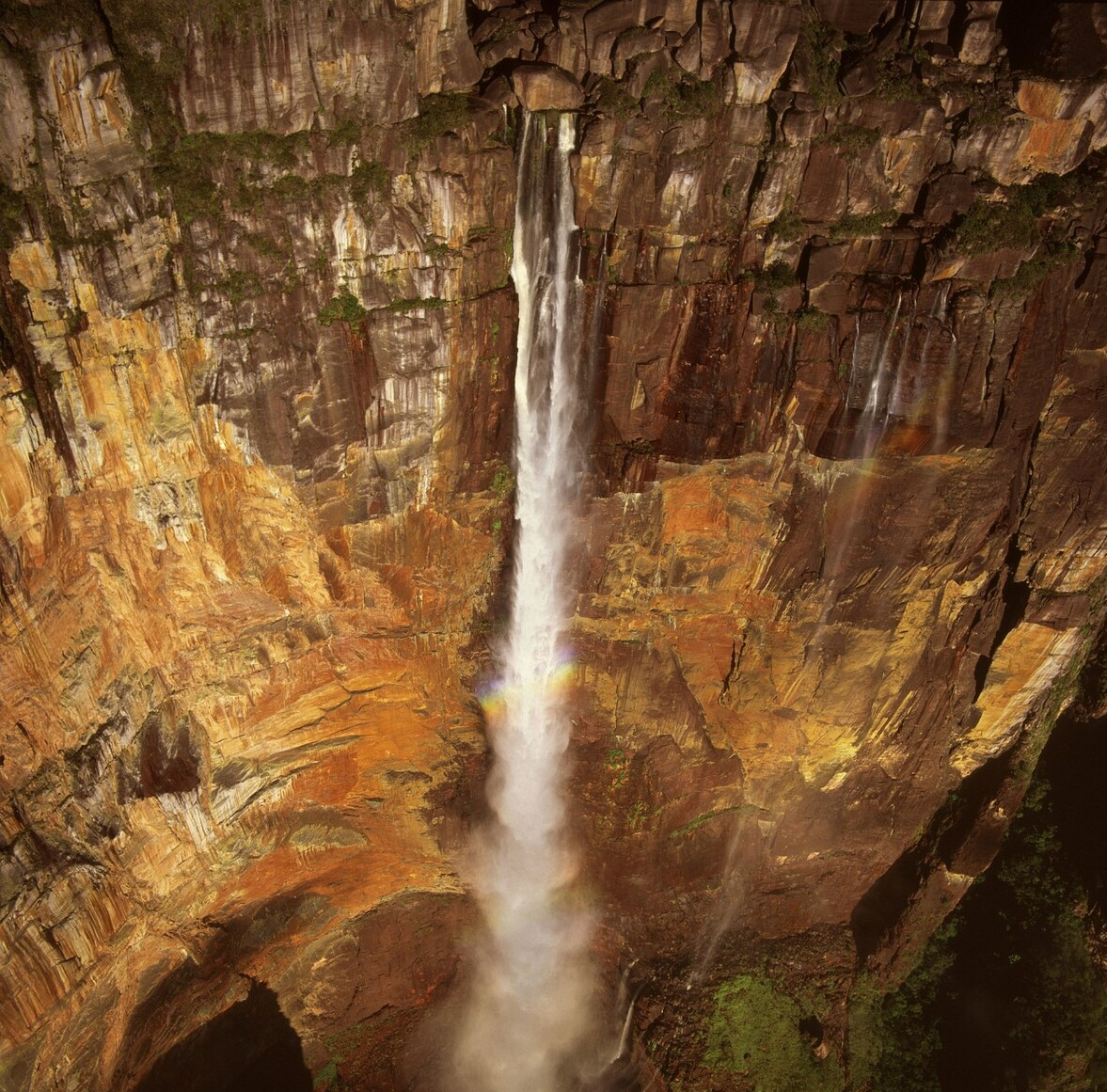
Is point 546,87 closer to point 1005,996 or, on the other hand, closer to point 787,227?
point 787,227

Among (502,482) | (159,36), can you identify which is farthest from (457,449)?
(159,36)

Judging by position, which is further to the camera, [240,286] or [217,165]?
[240,286]

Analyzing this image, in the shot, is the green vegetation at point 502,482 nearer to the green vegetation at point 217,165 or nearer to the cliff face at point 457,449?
A: the cliff face at point 457,449

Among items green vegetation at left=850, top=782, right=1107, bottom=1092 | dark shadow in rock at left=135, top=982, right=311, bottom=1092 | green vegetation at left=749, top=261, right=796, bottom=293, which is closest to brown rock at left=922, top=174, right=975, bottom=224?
green vegetation at left=749, top=261, right=796, bottom=293

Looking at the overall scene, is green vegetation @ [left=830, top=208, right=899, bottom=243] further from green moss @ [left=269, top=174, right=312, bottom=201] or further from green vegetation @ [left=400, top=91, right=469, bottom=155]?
green moss @ [left=269, top=174, right=312, bottom=201]

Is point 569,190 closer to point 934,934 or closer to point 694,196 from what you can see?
point 694,196
